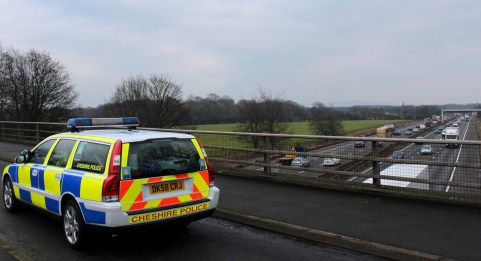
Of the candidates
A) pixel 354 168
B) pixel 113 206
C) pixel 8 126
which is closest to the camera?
pixel 113 206

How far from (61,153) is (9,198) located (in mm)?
2157

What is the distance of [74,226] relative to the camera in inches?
203

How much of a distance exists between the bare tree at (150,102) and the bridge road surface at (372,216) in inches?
2244

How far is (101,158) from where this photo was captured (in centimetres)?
502

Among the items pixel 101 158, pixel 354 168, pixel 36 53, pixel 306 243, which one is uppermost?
pixel 36 53

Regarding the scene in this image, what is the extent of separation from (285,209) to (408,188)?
2.37m

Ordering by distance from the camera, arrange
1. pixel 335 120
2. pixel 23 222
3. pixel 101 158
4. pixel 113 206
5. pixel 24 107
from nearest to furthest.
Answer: pixel 113 206
pixel 101 158
pixel 23 222
pixel 24 107
pixel 335 120

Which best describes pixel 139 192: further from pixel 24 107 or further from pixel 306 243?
pixel 24 107

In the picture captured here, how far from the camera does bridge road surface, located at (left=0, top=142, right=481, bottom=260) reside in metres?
4.97

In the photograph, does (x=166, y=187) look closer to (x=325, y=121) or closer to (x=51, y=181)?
(x=51, y=181)

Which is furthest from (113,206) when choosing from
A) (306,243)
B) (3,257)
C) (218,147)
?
(218,147)

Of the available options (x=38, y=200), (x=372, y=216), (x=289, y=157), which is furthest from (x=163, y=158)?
(x=289, y=157)

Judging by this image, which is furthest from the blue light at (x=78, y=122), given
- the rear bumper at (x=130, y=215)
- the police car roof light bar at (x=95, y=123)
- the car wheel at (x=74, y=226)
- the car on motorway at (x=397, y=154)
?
the car on motorway at (x=397, y=154)

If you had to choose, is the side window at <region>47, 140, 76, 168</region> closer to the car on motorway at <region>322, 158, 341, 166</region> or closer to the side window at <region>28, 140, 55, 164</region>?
the side window at <region>28, 140, 55, 164</region>
